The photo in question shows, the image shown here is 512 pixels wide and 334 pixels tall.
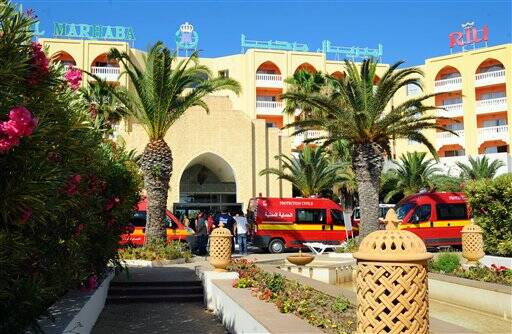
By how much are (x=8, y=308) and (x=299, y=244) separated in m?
19.6

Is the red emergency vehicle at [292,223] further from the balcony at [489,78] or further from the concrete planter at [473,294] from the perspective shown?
the balcony at [489,78]

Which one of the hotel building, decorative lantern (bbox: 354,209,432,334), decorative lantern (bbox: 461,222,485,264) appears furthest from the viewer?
the hotel building

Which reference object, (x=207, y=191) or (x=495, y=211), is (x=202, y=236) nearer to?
(x=495, y=211)

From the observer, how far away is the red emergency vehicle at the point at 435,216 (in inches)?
927

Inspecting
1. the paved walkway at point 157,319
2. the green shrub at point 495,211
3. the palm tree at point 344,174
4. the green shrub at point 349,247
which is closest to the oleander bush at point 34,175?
the paved walkway at point 157,319

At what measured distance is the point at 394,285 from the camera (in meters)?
3.45

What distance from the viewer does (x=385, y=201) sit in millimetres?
39594

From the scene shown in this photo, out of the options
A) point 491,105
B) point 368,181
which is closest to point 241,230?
point 368,181

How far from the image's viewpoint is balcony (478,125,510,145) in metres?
46.3

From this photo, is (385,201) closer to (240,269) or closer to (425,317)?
(240,269)

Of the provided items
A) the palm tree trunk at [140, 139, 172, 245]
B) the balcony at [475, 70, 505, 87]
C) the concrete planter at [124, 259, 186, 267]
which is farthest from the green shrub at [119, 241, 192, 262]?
the balcony at [475, 70, 505, 87]

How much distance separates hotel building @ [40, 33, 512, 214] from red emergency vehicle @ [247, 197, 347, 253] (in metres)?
11.9

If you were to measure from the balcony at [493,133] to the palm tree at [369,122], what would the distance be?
29.5 m

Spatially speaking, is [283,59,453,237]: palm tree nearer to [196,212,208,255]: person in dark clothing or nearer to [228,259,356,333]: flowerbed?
[196,212,208,255]: person in dark clothing
